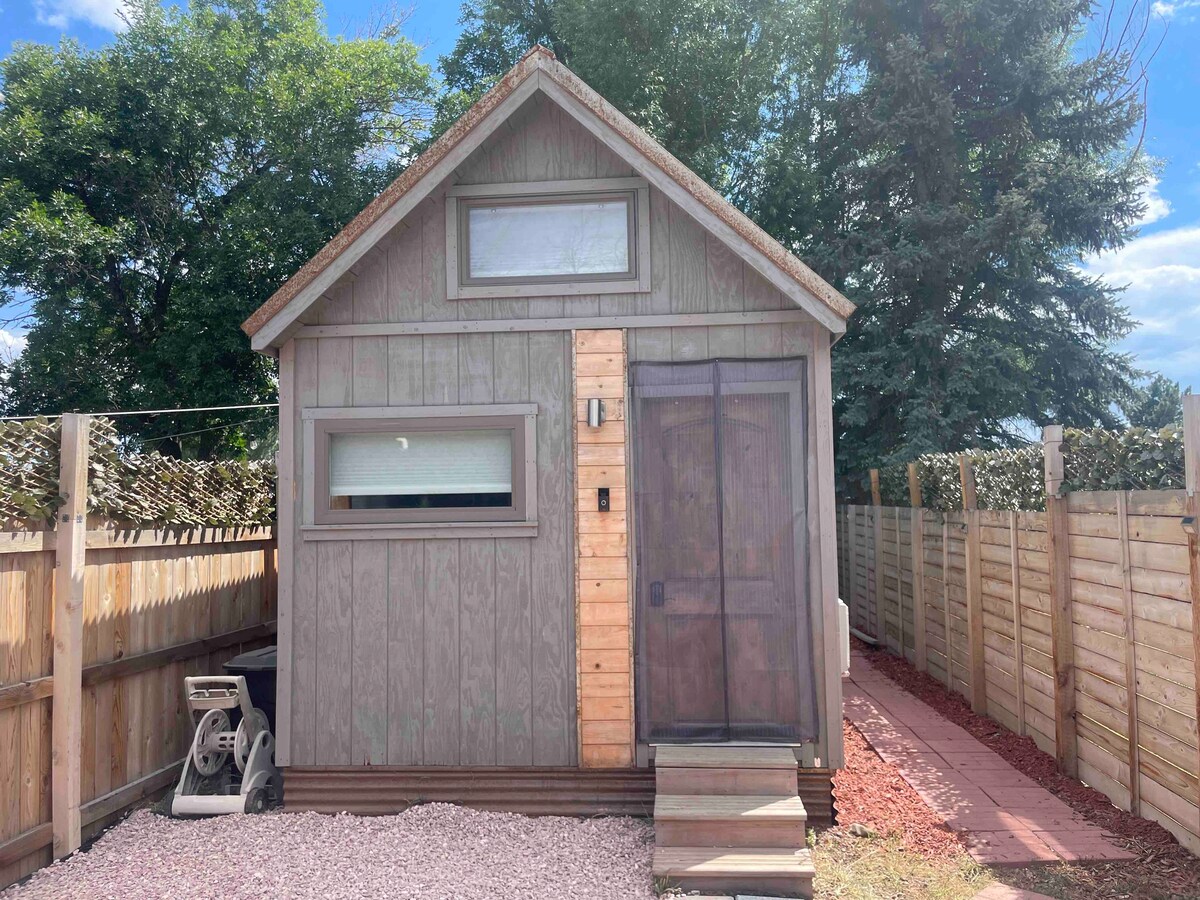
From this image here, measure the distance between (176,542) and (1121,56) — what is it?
55.2 feet

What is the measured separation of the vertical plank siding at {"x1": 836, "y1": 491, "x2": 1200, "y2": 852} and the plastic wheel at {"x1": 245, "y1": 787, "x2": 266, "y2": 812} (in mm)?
5091

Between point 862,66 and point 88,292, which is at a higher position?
point 862,66

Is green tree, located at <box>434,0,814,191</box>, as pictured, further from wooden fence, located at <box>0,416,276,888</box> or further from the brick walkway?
wooden fence, located at <box>0,416,276,888</box>

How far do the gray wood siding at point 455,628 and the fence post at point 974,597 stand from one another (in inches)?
157

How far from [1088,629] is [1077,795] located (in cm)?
101

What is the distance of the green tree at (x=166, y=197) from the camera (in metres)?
14.8

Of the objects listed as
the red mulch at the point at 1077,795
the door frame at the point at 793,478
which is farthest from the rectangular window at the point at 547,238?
the red mulch at the point at 1077,795

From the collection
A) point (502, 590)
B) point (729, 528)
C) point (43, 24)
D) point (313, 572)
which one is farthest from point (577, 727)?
point (43, 24)

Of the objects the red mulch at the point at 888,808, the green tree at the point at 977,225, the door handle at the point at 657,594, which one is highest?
the green tree at the point at 977,225

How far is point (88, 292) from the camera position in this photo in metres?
15.5

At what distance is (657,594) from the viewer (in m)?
5.35

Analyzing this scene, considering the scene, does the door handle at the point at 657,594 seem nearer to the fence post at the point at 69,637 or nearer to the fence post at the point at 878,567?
the fence post at the point at 69,637

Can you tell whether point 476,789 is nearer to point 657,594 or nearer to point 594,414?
point 657,594

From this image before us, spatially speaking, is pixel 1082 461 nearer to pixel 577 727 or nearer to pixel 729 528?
pixel 729 528
